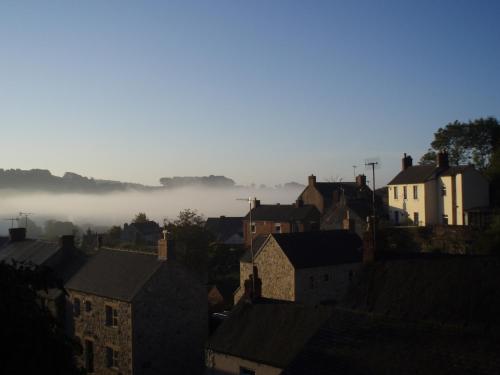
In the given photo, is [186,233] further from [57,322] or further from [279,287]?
[57,322]

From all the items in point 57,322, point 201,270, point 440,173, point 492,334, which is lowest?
point 201,270

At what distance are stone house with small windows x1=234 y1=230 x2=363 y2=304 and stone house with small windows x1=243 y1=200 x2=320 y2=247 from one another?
981 inches

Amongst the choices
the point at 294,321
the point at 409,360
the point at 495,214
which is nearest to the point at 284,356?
the point at 294,321

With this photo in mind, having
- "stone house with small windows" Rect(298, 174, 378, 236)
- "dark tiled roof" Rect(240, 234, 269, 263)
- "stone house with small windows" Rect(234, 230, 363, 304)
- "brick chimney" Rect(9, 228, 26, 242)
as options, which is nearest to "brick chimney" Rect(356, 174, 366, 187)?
"stone house with small windows" Rect(298, 174, 378, 236)

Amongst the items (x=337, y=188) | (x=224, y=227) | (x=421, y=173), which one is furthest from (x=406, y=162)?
(x=224, y=227)

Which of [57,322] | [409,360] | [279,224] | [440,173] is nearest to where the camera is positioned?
[57,322]

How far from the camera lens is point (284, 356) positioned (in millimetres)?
22875

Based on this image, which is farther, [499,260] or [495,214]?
[495,214]

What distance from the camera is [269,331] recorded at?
82.5ft

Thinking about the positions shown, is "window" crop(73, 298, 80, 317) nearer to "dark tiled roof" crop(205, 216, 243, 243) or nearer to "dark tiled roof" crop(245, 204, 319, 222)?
"dark tiled roof" crop(245, 204, 319, 222)

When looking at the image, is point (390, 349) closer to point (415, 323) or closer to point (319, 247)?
point (415, 323)

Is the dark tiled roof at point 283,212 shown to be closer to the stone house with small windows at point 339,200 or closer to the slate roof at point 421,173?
the stone house with small windows at point 339,200

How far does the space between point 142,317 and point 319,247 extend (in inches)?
732

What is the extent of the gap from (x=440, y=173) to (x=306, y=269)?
73.3ft
